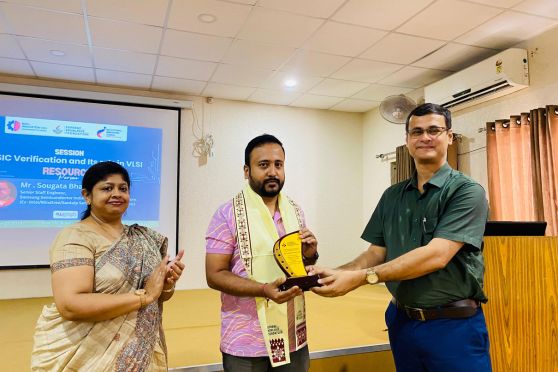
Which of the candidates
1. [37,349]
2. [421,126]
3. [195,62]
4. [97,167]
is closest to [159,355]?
[37,349]

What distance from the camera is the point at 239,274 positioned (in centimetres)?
144

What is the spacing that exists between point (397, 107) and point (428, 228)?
2.68 metres

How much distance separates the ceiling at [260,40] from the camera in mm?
2986

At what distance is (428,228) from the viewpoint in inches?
57.6

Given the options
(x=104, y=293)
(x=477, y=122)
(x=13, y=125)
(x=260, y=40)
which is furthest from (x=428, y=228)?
(x=13, y=125)

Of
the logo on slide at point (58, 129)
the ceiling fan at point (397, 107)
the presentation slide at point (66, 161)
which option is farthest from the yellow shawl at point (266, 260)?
the logo on slide at point (58, 129)

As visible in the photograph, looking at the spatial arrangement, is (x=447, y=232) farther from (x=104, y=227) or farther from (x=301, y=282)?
(x=104, y=227)

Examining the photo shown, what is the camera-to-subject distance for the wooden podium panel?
67.8 inches

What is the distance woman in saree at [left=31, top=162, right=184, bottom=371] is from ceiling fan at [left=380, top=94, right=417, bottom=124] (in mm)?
3030

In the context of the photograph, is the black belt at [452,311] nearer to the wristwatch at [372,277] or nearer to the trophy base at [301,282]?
the wristwatch at [372,277]

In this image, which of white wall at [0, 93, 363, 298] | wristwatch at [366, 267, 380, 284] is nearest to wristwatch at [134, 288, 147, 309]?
wristwatch at [366, 267, 380, 284]

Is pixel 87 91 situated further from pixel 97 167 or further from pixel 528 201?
pixel 528 201

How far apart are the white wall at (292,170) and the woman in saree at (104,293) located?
11.8 feet

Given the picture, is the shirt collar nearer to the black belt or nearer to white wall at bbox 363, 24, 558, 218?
the black belt
